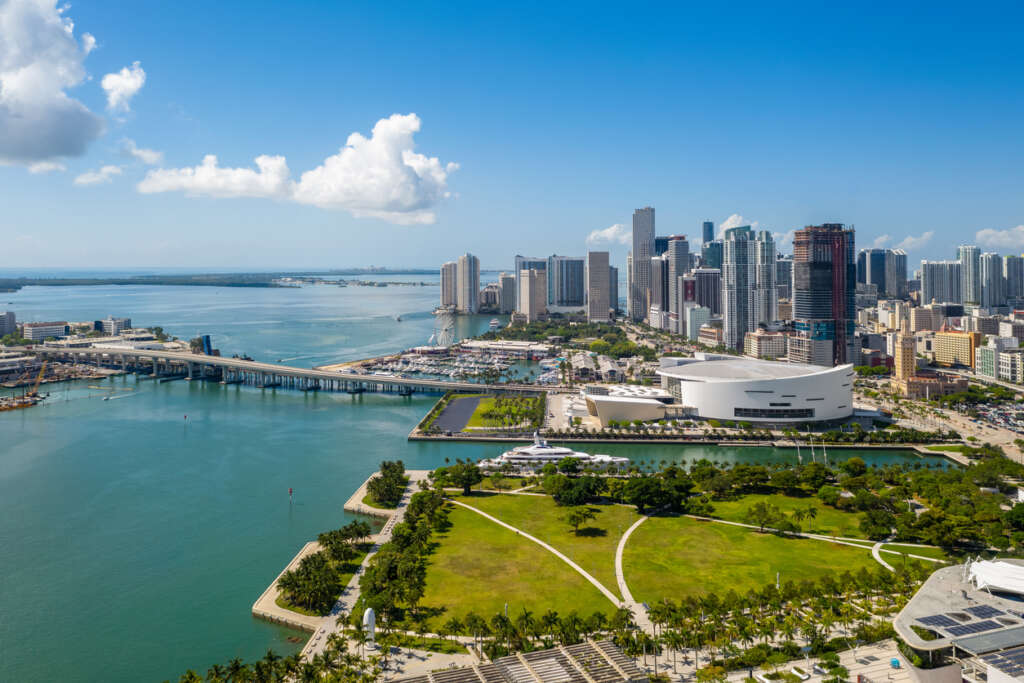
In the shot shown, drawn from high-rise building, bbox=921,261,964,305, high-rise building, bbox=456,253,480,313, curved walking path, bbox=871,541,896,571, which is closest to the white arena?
curved walking path, bbox=871,541,896,571

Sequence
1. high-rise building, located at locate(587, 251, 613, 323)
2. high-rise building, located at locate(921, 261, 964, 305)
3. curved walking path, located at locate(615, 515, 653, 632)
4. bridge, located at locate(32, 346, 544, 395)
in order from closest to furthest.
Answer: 1. curved walking path, located at locate(615, 515, 653, 632)
2. bridge, located at locate(32, 346, 544, 395)
3. high-rise building, located at locate(921, 261, 964, 305)
4. high-rise building, located at locate(587, 251, 613, 323)

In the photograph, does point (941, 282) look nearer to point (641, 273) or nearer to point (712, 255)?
point (712, 255)

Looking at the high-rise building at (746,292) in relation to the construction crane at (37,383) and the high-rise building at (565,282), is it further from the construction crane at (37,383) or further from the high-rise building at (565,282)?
the construction crane at (37,383)

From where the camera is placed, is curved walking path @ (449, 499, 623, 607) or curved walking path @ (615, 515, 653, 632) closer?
curved walking path @ (615, 515, 653, 632)

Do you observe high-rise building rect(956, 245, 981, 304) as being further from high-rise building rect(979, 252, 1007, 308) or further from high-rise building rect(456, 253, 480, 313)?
high-rise building rect(456, 253, 480, 313)

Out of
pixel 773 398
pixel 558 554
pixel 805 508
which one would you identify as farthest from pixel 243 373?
pixel 805 508

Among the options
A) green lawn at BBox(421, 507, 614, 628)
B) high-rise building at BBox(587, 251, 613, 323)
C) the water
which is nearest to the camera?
the water
